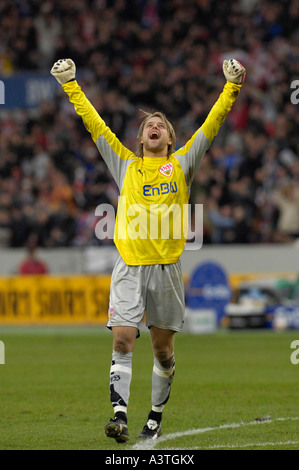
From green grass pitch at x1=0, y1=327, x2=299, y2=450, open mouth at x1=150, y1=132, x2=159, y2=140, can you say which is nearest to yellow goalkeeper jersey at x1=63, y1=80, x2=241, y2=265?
open mouth at x1=150, y1=132, x2=159, y2=140

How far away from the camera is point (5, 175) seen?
25.1 m

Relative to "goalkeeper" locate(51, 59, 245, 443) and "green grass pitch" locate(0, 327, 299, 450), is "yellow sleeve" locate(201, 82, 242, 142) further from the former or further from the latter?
"green grass pitch" locate(0, 327, 299, 450)

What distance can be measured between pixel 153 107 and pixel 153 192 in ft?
58.8

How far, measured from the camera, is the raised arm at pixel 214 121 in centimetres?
757

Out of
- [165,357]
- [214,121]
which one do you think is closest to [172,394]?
[165,357]

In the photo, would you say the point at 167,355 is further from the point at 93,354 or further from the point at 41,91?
the point at 41,91

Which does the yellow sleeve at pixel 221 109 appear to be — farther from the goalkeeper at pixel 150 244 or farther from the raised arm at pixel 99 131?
the raised arm at pixel 99 131

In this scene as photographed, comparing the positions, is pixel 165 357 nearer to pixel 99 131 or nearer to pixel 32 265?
pixel 99 131

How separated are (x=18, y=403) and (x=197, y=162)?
350 centimetres

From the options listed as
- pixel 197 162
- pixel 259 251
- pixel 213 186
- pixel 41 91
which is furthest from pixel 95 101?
pixel 197 162

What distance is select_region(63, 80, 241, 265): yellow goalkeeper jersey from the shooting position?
7.43 meters

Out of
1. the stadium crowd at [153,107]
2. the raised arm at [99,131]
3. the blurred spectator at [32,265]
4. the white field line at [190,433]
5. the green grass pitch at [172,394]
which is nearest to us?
the white field line at [190,433]

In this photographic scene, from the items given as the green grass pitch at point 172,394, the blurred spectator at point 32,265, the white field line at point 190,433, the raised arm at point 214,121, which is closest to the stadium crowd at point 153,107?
the blurred spectator at point 32,265

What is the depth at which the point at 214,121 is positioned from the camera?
7.60 m
